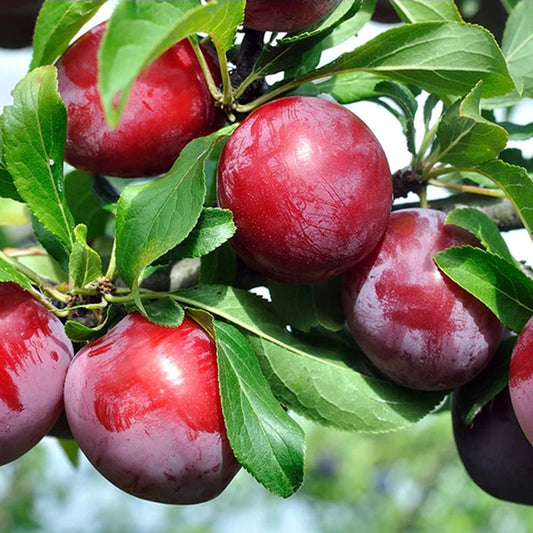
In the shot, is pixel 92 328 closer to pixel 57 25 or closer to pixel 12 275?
pixel 12 275

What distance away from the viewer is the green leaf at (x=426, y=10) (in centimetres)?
96

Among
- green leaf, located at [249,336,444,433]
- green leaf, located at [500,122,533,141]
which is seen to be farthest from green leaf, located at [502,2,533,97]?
green leaf, located at [249,336,444,433]

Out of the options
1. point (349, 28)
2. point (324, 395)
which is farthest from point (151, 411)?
point (349, 28)

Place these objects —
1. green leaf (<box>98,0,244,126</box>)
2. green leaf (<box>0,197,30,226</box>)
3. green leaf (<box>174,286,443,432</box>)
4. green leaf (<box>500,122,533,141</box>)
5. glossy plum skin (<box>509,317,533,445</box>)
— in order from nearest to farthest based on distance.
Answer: green leaf (<box>98,0,244,126</box>) → glossy plum skin (<box>509,317,533,445</box>) → green leaf (<box>174,286,443,432</box>) → green leaf (<box>500,122,533,141</box>) → green leaf (<box>0,197,30,226</box>)

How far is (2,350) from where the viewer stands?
765mm

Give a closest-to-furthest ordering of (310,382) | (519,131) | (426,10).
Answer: (310,382), (426,10), (519,131)

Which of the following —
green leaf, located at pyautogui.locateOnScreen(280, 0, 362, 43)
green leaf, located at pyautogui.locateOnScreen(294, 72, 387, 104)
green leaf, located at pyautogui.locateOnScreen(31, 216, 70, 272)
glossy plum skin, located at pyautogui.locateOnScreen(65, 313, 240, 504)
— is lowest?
glossy plum skin, located at pyautogui.locateOnScreen(65, 313, 240, 504)

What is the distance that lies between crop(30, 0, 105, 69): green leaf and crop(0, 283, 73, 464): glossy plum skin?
25cm

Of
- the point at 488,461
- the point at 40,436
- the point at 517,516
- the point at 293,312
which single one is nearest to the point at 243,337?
the point at 293,312

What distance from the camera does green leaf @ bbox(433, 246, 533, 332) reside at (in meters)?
0.80

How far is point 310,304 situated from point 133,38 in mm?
464

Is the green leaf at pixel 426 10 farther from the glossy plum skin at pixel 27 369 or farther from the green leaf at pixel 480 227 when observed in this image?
the glossy plum skin at pixel 27 369

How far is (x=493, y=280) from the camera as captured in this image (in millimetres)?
812

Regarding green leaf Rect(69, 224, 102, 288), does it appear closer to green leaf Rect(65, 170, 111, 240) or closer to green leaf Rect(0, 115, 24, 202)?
green leaf Rect(0, 115, 24, 202)
